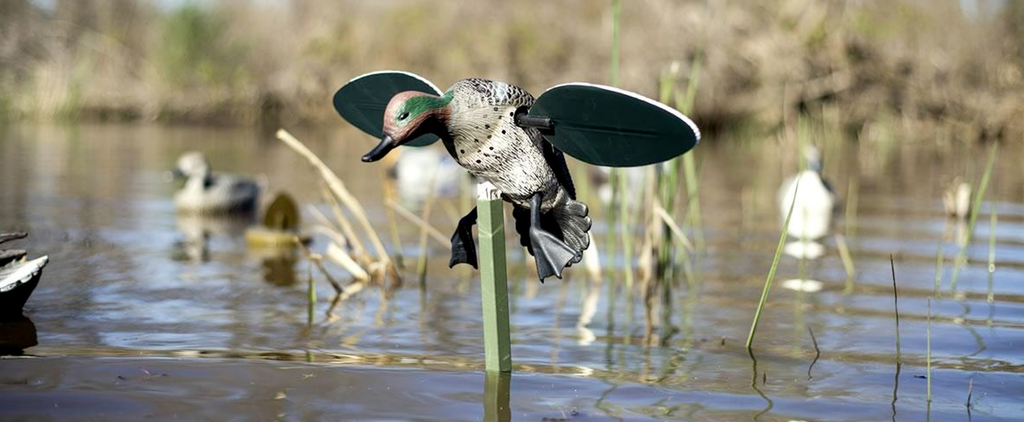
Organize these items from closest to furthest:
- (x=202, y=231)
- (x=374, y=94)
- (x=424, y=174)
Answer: (x=374, y=94) → (x=202, y=231) → (x=424, y=174)

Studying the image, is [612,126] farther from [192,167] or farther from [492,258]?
[192,167]

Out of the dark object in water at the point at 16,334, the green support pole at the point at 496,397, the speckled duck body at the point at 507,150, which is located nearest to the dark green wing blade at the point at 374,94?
the speckled duck body at the point at 507,150

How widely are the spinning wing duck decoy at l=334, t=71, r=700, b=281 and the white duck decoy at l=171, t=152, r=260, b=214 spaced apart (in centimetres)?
557

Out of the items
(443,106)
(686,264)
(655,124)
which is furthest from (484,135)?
(686,264)

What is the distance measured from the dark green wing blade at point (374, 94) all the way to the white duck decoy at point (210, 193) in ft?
17.9

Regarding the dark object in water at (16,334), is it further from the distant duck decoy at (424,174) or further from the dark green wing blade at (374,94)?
the distant duck decoy at (424,174)

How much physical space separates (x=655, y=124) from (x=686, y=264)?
2943 mm

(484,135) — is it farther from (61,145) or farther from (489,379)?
(61,145)

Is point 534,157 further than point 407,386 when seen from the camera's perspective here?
No

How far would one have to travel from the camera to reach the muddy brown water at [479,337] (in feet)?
9.37

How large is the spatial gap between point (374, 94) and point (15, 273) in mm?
1595

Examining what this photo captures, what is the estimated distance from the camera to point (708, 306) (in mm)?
4574

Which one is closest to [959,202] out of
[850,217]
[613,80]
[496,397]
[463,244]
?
[850,217]

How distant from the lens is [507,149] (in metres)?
2.48
